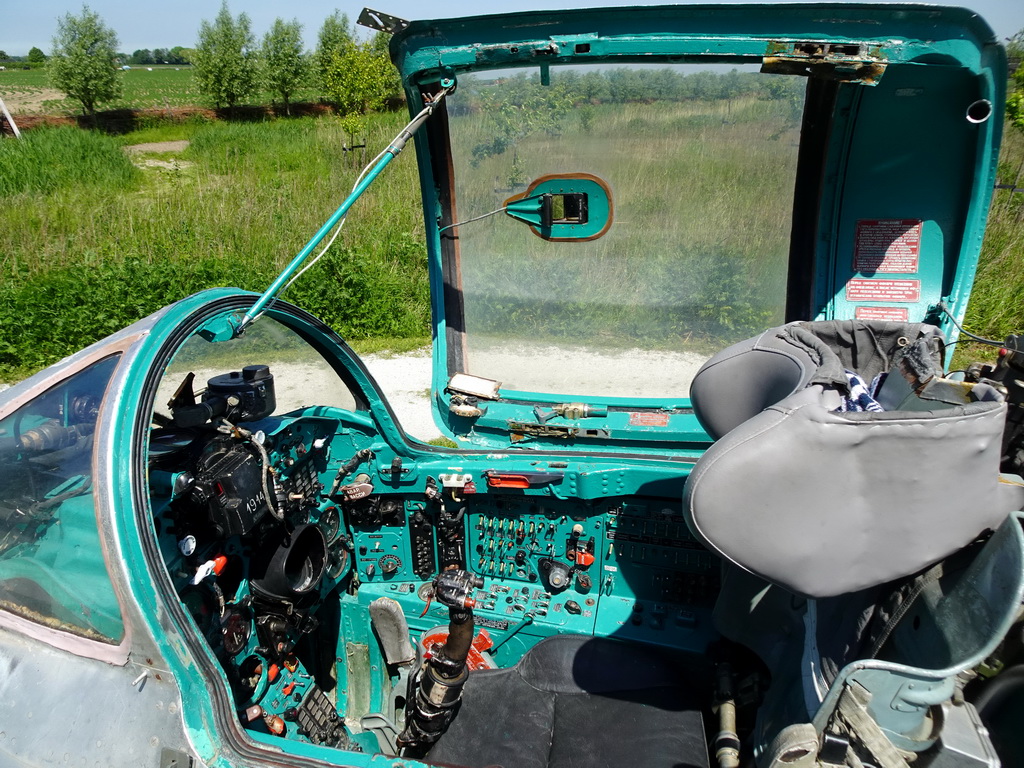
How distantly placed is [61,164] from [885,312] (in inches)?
616

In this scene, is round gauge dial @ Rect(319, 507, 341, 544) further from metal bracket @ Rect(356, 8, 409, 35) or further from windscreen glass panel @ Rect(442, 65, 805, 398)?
metal bracket @ Rect(356, 8, 409, 35)

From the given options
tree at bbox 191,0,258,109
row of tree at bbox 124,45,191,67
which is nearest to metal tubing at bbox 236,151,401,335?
tree at bbox 191,0,258,109

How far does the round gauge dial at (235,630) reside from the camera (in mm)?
2287

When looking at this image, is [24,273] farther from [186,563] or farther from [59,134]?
[59,134]

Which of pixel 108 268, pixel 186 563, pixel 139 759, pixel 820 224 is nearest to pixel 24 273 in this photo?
pixel 108 268

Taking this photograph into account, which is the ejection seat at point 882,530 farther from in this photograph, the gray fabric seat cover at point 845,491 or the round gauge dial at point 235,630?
the round gauge dial at point 235,630

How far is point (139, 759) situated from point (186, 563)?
67cm

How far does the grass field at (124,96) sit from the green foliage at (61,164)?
15.9m

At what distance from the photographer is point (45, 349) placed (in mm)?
7312

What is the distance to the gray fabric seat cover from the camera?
1336 millimetres

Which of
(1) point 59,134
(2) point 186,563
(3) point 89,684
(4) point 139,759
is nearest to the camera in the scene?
(4) point 139,759

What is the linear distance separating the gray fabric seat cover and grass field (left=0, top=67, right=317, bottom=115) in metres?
34.4

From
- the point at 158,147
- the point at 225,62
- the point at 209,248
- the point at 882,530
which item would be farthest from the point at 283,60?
the point at 882,530

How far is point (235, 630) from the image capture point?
2.32 meters
